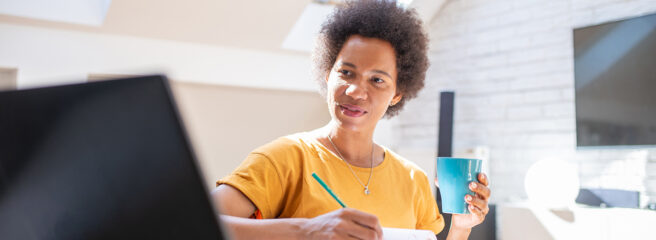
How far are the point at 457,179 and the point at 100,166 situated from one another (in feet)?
2.88

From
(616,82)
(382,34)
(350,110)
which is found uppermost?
(616,82)

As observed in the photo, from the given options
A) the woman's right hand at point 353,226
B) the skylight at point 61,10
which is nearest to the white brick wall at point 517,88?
the skylight at point 61,10

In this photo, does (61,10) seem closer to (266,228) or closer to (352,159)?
(352,159)

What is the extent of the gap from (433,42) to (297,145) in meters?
3.77

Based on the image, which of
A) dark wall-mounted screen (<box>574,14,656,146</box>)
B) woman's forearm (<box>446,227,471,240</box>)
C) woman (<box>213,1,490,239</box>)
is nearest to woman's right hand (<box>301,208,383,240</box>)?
woman (<box>213,1,490,239</box>)

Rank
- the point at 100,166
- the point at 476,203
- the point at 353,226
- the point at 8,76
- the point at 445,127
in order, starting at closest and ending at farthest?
1. the point at 100,166
2. the point at 353,226
3. the point at 476,203
4. the point at 8,76
5. the point at 445,127

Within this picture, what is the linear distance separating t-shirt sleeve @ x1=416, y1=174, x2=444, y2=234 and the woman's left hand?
0.41 feet

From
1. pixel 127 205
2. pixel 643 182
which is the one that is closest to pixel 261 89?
pixel 643 182

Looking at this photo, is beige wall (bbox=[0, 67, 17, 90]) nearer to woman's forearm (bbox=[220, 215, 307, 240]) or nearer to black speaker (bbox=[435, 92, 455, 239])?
black speaker (bbox=[435, 92, 455, 239])

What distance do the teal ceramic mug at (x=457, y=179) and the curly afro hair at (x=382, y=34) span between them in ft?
1.12

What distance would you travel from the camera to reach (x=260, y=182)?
3.49ft

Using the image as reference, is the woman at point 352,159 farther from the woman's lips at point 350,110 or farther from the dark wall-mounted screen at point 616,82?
the dark wall-mounted screen at point 616,82

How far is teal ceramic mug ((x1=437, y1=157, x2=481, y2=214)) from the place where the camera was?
1.16 m

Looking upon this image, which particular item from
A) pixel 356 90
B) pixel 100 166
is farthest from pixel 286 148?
pixel 100 166
